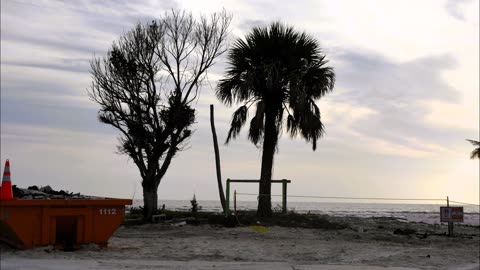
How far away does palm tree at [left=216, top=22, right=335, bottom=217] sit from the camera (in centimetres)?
2134

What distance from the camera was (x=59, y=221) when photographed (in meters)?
12.0

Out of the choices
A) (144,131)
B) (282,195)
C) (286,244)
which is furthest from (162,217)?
(286,244)

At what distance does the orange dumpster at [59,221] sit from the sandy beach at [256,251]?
0.23 metres

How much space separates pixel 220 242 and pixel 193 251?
224 centimetres

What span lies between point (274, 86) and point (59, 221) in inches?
429

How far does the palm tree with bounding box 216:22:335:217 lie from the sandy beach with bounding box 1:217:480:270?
4.03 meters

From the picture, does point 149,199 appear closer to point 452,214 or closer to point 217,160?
point 217,160

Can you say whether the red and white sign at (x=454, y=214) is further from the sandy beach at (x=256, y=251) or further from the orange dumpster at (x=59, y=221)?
the orange dumpster at (x=59, y=221)

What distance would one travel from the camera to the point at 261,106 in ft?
69.8

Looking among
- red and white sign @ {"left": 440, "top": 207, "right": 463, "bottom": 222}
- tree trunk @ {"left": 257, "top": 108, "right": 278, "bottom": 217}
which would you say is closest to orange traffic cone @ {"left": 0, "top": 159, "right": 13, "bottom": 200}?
tree trunk @ {"left": 257, "top": 108, "right": 278, "bottom": 217}

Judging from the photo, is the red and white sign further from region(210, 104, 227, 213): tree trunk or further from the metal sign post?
region(210, 104, 227, 213): tree trunk

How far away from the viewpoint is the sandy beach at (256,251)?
10.7 metres

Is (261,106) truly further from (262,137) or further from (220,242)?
(220,242)

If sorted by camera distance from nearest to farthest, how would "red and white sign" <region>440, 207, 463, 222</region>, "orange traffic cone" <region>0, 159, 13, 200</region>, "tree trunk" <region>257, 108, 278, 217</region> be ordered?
"orange traffic cone" <region>0, 159, 13, 200</region>, "red and white sign" <region>440, 207, 463, 222</region>, "tree trunk" <region>257, 108, 278, 217</region>
